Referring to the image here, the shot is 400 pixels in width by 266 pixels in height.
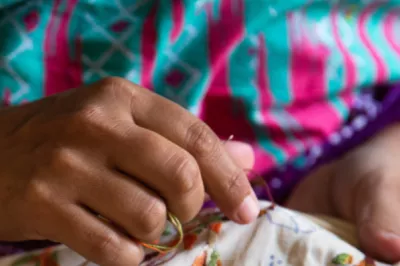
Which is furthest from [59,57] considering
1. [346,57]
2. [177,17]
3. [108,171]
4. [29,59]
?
[346,57]

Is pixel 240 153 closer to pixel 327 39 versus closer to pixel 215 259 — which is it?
pixel 215 259

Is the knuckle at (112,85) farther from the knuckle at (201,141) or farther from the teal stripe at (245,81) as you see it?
the teal stripe at (245,81)

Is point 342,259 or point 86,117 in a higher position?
point 86,117

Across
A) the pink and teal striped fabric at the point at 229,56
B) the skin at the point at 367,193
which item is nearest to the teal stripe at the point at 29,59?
the pink and teal striped fabric at the point at 229,56

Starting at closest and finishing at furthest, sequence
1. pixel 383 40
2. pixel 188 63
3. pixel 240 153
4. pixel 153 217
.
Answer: pixel 153 217
pixel 240 153
pixel 188 63
pixel 383 40

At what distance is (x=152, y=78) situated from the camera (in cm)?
60

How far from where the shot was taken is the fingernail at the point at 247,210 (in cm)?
43

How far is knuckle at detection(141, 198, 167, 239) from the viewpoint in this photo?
1.25 ft

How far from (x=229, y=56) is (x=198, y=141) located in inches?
9.1

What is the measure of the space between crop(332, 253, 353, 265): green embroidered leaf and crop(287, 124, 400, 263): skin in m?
0.04

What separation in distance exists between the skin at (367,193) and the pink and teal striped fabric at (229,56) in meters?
0.06

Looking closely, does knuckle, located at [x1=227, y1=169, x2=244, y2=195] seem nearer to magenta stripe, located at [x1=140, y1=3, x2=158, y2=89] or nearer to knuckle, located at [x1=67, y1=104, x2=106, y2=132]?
knuckle, located at [x1=67, y1=104, x2=106, y2=132]

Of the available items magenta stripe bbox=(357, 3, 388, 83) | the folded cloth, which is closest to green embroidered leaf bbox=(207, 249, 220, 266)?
the folded cloth

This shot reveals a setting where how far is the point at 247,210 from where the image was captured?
43cm
